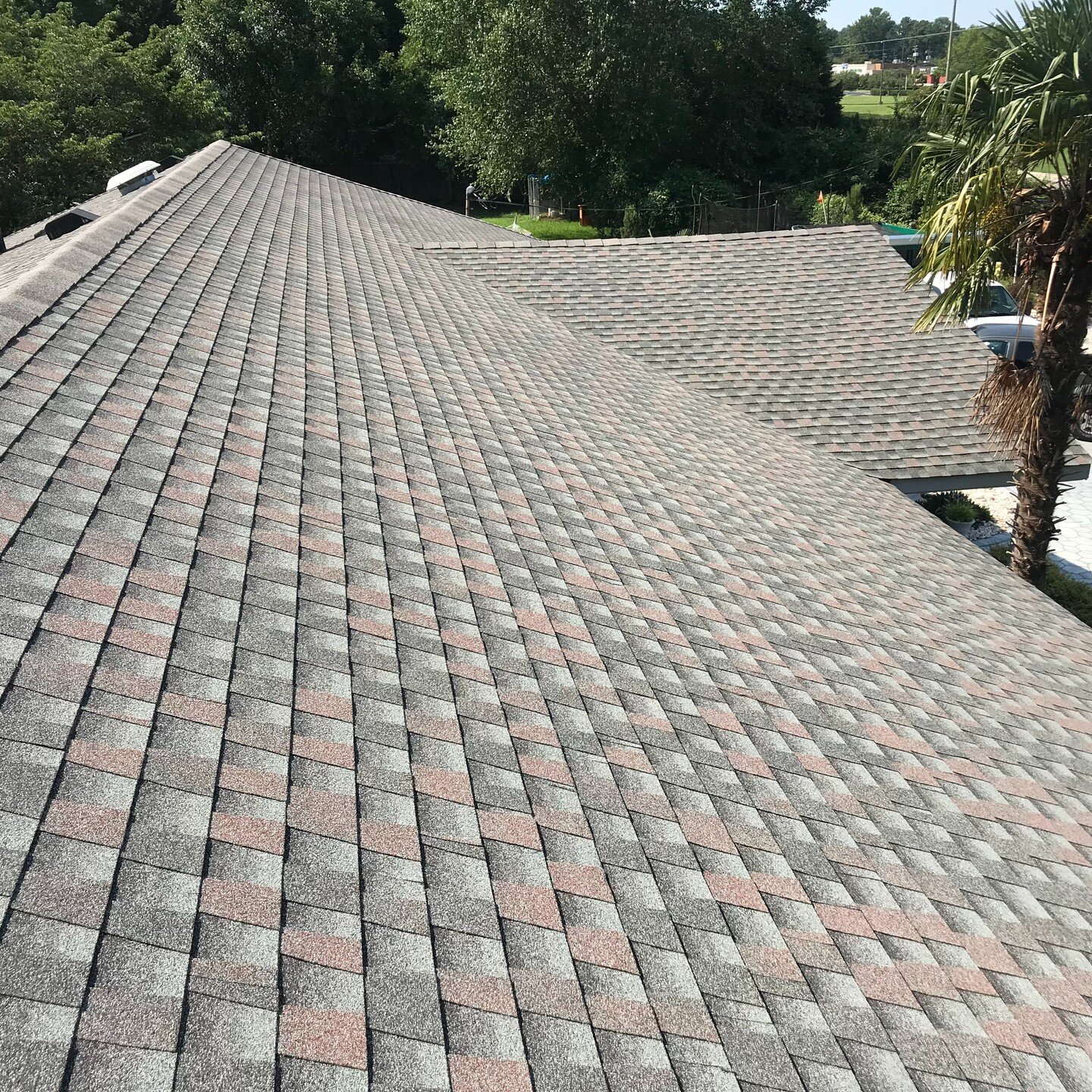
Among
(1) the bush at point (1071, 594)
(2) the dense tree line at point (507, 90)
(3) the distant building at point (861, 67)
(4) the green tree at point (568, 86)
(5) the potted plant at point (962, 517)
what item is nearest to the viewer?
(1) the bush at point (1071, 594)

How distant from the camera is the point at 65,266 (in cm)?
756

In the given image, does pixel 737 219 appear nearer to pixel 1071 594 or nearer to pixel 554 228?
pixel 554 228

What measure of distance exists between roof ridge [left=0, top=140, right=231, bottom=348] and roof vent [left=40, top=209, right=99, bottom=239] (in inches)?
75.3

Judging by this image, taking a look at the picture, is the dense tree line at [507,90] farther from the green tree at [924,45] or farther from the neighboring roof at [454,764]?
the green tree at [924,45]

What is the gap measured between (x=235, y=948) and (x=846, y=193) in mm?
49581

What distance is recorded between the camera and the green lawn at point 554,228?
44875 millimetres

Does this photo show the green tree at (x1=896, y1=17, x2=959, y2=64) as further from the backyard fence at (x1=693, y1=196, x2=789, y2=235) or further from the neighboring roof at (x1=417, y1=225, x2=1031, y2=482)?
the neighboring roof at (x1=417, y1=225, x2=1031, y2=482)

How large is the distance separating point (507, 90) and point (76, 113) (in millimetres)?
18388

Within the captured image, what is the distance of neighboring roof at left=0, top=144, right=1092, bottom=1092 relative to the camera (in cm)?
268

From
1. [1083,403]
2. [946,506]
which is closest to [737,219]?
[946,506]

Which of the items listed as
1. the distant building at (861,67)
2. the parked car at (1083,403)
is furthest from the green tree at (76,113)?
the distant building at (861,67)

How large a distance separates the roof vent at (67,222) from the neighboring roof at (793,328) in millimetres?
5485

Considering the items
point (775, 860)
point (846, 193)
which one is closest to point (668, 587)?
point (775, 860)

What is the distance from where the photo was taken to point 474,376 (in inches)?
401
